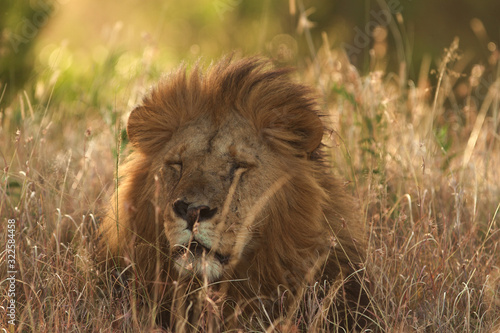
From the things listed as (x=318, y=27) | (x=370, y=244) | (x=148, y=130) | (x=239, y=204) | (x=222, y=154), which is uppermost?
(x=318, y=27)

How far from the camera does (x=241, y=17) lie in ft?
43.1

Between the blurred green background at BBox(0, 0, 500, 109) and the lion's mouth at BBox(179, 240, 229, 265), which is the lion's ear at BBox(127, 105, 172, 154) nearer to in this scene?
the lion's mouth at BBox(179, 240, 229, 265)

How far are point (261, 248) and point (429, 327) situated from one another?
3.02 ft

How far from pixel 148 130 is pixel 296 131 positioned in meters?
0.77

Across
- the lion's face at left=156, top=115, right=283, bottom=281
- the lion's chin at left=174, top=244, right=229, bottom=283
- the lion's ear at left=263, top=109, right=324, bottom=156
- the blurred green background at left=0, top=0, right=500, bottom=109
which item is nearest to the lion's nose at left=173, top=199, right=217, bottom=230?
the lion's face at left=156, top=115, right=283, bottom=281

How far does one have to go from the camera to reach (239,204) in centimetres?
319

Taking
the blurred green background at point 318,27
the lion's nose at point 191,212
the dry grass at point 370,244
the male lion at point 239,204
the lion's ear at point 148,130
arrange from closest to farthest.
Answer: the lion's nose at point 191,212 → the male lion at point 239,204 → the dry grass at point 370,244 → the lion's ear at point 148,130 → the blurred green background at point 318,27

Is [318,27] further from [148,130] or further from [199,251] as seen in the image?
[199,251]

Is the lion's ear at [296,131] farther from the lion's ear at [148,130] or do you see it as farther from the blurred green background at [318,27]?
the blurred green background at [318,27]

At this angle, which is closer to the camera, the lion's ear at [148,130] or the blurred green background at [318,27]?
the lion's ear at [148,130]

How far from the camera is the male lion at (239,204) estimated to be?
3.14 metres

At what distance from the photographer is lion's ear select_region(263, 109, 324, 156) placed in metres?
3.42

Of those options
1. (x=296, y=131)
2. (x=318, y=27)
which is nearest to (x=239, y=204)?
(x=296, y=131)

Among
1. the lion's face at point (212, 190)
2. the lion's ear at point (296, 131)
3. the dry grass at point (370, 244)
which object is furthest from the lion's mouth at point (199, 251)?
the lion's ear at point (296, 131)
